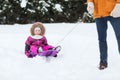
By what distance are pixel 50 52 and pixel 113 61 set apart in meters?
1.19

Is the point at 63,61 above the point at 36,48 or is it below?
below

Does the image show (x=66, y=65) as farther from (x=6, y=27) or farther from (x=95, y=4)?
(x=6, y=27)

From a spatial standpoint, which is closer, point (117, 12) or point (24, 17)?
point (117, 12)

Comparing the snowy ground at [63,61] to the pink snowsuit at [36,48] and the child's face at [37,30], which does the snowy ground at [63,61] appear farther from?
the child's face at [37,30]

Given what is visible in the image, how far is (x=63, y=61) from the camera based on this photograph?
24.3ft

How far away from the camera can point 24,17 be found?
41.8ft

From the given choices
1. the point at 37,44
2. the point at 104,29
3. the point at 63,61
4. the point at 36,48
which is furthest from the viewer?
the point at 37,44

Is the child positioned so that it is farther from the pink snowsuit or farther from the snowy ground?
the snowy ground

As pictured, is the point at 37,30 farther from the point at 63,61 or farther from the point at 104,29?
the point at 104,29

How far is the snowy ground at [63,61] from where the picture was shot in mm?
6516

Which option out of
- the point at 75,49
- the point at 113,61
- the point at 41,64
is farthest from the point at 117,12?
the point at 75,49

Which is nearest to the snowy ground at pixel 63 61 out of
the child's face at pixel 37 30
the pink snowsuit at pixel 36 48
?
the pink snowsuit at pixel 36 48

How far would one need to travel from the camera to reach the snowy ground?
6.52 metres

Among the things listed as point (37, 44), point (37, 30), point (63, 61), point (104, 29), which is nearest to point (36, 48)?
point (37, 44)
